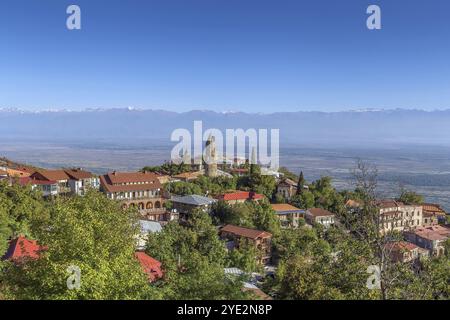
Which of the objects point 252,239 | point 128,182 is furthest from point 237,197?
point 252,239

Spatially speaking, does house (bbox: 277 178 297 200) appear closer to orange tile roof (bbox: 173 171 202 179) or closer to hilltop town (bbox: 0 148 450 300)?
hilltop town (bbox: 0 148 450 300)

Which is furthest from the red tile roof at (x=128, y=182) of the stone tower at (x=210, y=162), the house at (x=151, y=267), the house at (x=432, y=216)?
the house at (x=432, y=216)

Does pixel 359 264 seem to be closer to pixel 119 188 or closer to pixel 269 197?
pixel 119 188

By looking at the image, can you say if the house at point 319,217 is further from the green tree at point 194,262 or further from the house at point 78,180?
the house at point 78,180

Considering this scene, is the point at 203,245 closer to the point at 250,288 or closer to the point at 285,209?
the point at 250,288

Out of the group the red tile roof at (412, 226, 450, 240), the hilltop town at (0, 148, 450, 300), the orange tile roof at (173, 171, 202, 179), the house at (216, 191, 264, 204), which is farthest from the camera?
the orange tile roof at (173, 171, 202, 179)

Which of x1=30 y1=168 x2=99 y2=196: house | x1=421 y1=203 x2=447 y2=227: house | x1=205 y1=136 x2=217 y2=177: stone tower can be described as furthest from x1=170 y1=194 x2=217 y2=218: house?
x1=421 y1=203 x2=447 y2=227: house
